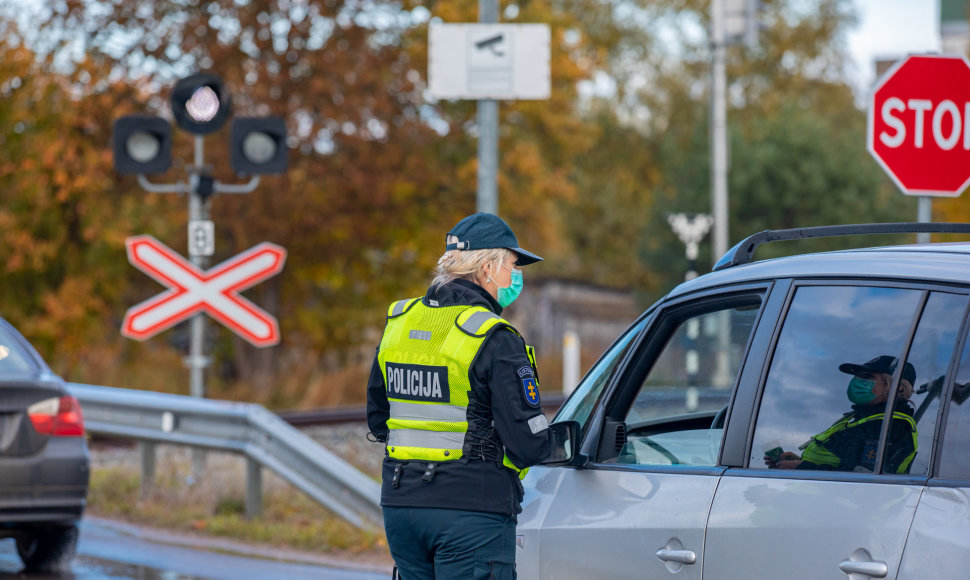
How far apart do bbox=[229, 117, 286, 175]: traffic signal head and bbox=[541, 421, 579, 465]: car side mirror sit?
645 cm

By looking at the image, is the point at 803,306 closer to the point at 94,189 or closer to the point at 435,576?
Answer: the point at 435,576

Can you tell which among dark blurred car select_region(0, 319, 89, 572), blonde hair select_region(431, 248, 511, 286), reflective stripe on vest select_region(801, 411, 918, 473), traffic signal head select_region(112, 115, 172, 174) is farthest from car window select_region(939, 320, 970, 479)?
traffic signal head select_region(112, 115, 172, 174)

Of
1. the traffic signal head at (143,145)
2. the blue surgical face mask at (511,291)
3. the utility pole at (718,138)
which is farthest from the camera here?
the utility pole at (718,138)

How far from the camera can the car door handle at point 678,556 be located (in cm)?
360

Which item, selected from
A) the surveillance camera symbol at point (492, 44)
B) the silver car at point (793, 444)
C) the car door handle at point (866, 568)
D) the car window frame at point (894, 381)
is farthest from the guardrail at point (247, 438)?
the car door handle at point (866, 568)

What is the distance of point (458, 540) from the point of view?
3830 mm

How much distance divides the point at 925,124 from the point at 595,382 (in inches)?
137

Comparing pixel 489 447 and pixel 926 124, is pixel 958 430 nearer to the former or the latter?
pixel 489 447

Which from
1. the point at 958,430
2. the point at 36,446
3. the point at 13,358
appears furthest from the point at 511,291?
the point at 13,358

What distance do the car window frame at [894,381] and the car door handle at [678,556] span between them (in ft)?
0.79

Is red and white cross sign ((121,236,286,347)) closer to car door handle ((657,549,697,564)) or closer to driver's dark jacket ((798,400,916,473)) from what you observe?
car door handle ((657,549,697,564))

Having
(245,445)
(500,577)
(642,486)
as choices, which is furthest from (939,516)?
(245,445)

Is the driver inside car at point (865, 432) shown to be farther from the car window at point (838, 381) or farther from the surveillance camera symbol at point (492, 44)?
the surveillance camera symbol at point (492, 44)

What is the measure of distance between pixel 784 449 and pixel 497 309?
99 cm
